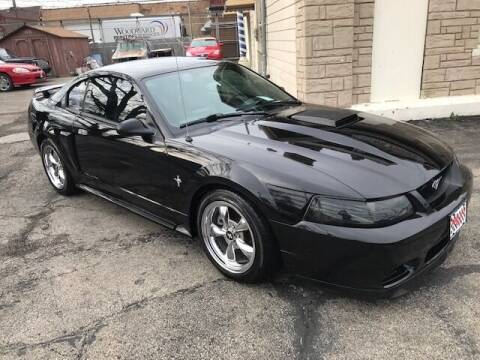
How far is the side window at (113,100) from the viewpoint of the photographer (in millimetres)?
3533

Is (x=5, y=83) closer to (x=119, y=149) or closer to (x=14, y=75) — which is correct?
(x=14, y=75)

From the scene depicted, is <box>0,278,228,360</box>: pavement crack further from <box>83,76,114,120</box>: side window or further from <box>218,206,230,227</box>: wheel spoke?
<box>83,76,114,120</box>: side window

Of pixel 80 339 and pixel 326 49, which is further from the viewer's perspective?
pixel 326 49

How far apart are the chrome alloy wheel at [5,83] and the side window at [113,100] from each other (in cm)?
1505

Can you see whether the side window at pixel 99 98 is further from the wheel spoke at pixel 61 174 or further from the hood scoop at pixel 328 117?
the hood scoop at pixel 328 117

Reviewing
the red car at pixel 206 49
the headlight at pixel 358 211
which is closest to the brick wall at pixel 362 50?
the headlight at pixel 358 211

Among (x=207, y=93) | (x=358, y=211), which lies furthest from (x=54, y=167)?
(x=358, y=211)

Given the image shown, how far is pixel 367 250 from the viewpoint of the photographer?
7.53 ft

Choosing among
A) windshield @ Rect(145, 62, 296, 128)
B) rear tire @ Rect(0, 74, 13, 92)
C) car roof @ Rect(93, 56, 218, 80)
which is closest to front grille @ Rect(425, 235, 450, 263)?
windshield @ Rect(145, 62, 296, 128)

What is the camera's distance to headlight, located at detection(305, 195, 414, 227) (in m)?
2.33

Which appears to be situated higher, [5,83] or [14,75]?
[14,75]

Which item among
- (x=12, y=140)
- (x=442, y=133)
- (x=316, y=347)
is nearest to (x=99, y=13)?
(x=12, y=140)

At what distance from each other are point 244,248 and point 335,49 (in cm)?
483

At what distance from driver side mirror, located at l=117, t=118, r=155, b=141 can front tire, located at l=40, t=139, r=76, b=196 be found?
1.68 m
